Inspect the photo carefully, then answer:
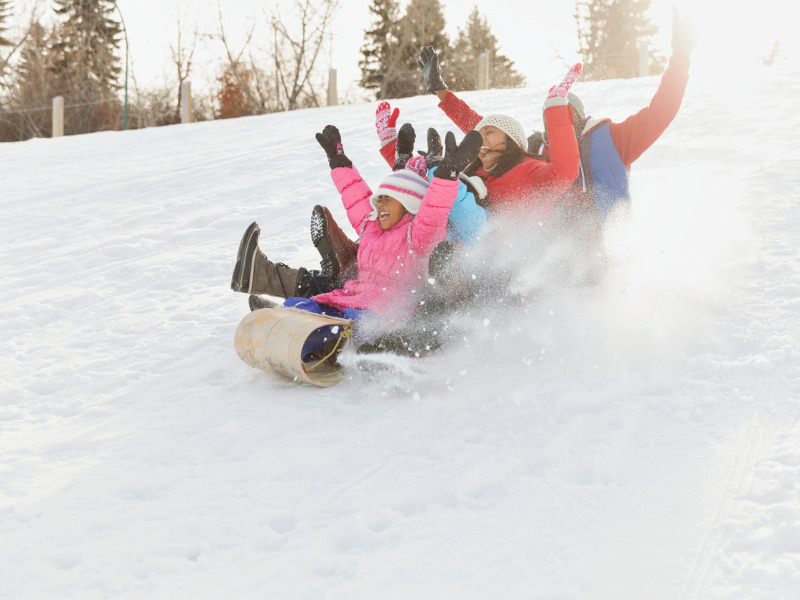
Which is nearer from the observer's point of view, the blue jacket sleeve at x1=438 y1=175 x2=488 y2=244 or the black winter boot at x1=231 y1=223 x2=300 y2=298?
the blue jacket sleeve at x1=438 y1=175 x2=488 y2=244

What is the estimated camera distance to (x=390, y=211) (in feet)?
9.48

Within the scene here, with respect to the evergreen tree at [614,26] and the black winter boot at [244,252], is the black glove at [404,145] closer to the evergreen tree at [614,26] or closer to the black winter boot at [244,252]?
the black winter boot at [244,252]

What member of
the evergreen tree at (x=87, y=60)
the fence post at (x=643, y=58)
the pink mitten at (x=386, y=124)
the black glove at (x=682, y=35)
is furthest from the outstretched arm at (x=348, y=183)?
the evergreen tree at (x=87, y=60)

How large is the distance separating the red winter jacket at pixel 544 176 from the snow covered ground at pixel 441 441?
377mm

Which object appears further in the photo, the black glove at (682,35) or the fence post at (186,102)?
the fence post at (186,102)

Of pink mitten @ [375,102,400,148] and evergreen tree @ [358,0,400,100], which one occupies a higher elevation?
evergreen tree @ [358,0,400,100]

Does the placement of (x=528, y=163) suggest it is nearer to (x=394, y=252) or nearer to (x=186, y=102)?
(x=394, y=252)

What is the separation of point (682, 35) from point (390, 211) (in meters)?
1.38

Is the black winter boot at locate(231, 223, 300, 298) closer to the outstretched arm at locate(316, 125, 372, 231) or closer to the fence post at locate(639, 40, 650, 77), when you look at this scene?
the outstretched arm at locate(316, 125, 372, 231)

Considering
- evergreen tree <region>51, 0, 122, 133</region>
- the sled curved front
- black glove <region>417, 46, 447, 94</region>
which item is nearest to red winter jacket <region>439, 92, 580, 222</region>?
black glove <region>417, 46, 447, 94</region>

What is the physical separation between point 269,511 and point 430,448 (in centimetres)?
54

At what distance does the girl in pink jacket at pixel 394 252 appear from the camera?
2.72 m

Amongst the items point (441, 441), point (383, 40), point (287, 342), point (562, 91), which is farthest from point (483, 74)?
point (383, 40)

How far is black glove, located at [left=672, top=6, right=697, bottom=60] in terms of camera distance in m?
2.90
